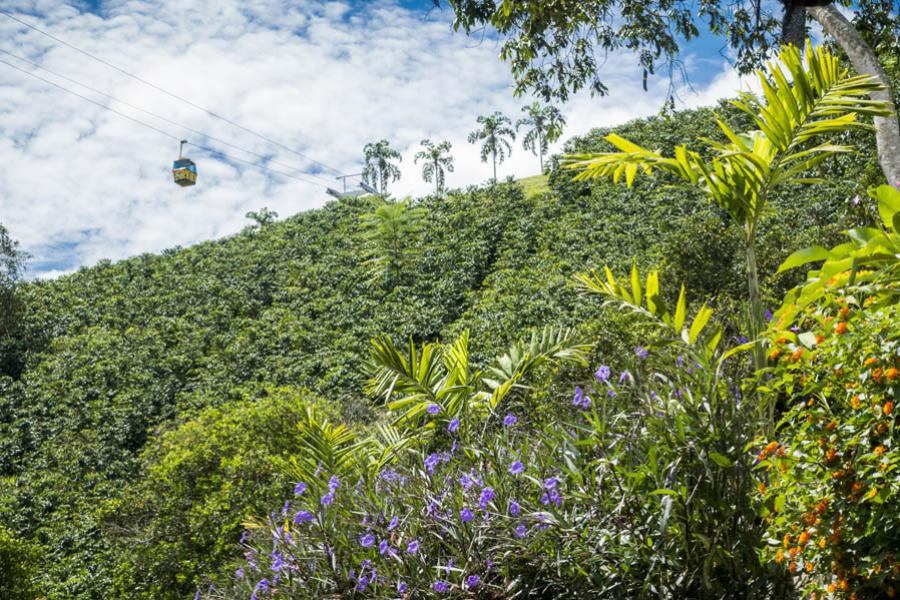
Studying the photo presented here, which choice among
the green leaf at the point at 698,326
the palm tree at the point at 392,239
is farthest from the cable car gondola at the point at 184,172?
the green leaf at the point at 698,326

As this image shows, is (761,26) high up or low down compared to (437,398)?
up

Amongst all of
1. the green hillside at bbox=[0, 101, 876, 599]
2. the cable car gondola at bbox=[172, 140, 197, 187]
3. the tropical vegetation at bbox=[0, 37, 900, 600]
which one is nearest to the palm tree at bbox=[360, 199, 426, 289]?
the tropical vegetation at bbox=[0, 37, 900, 600]

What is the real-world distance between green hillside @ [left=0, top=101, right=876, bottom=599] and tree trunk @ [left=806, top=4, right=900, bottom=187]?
8.31ft

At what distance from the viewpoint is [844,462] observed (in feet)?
6.94

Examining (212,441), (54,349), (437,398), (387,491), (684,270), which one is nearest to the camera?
(387,491)

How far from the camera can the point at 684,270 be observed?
9.64 m

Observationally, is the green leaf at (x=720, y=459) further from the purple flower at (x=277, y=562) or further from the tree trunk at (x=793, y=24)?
the tree trunk at (x=793, y=24)

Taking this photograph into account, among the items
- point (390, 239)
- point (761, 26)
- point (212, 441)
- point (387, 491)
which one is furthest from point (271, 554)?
point (390, 239)

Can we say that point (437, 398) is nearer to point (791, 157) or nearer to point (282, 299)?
point (791, 157)

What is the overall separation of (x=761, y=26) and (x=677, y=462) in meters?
6.49

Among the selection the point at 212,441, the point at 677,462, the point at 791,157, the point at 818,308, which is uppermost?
the point at 791,157

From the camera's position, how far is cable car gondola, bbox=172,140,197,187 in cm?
2766

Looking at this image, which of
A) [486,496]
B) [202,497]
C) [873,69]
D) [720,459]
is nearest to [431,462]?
[486,496]

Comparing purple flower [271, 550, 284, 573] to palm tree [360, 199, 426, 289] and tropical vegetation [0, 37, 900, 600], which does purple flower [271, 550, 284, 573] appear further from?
palm tree [360, 199, 426, 289]
